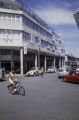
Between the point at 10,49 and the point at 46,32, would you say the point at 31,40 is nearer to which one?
the point at 10,49

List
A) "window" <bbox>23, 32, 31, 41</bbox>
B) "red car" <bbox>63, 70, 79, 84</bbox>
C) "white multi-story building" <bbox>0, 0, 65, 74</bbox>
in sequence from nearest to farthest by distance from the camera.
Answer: "red car" <bbox>63, 70, 79, 84</bbox>
"white multi-story building" <bbox>0, 0, 65, 74</bbox>
"window" <bbox>23, 32, 31, 41</bbox>

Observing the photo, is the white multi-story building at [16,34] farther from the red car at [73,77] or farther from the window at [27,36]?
the red car at [73,77]

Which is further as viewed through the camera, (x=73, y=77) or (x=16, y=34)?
(x=16, y=34)

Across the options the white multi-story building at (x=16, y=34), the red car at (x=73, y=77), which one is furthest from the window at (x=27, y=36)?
the red car at (x=73, y=77)

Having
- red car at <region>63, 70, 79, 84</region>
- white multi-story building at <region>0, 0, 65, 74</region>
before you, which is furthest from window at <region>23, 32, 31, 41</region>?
red car at <region>63, 70, 79, 84</region>

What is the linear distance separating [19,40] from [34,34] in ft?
34.1

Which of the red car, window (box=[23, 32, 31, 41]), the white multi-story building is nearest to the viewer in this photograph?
the red car

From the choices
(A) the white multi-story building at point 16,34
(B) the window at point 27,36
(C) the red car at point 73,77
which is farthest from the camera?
(B) the window at point 27,36

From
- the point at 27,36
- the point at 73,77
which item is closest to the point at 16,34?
the point at 27,36

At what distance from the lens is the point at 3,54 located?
5916cm

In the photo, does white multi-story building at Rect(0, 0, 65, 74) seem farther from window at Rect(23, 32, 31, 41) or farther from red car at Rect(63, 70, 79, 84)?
red car at Rect(63, 70, 79, 84)

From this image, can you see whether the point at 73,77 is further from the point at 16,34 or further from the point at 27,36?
the point at 27,36

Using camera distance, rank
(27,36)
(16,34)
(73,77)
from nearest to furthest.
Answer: (73,77)
(16,34)
(27,36)

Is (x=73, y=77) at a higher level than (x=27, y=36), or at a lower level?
lower
